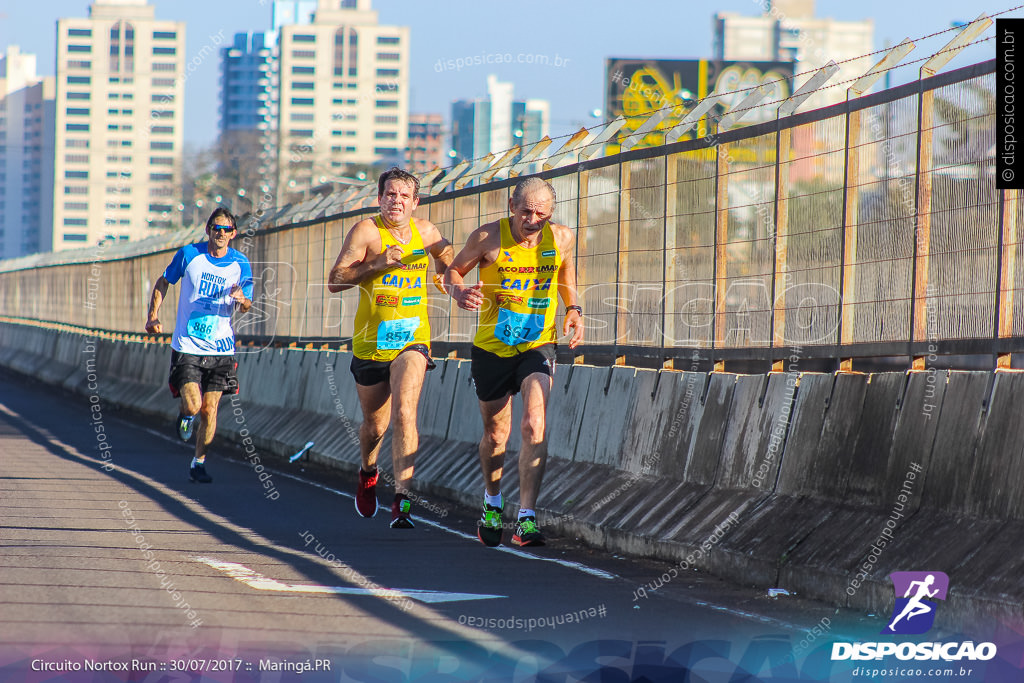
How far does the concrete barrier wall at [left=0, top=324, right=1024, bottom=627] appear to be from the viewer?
7.01 metres

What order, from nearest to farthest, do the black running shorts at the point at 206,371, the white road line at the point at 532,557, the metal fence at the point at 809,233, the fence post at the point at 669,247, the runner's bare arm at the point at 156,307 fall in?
1. the metal fence at the point at 809,233
2. the white road line at the point at 532,557
3. the fence post at the point at 669,247
4. the runner's bare arm at the point at 156,307
5. the black running shorts at the point at 206,371

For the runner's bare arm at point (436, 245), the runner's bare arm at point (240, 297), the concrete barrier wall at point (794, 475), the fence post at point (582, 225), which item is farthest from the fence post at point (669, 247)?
the runner's bare arm at point (240, 297)

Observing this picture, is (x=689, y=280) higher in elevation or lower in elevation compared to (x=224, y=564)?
higher

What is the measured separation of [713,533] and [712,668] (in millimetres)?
3087

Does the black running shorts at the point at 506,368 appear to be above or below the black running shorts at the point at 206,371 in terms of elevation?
above

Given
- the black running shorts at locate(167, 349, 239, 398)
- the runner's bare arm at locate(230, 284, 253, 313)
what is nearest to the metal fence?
the runner's bare arm at locate(230, 284, 253, 313)

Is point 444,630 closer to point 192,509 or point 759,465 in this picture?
point 759,465

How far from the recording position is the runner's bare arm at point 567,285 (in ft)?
31.0

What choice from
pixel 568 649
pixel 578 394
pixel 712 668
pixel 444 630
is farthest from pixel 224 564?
pixel 578 394

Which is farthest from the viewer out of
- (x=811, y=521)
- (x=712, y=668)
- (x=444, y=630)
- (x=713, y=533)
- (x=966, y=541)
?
(x=713, y=533)

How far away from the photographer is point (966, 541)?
22.6 ft

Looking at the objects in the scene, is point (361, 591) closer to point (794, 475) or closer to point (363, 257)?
point (794, 475)

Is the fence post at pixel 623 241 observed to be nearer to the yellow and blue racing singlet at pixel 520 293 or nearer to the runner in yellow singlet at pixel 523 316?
the runner in yellow singlet at pixel 523 316

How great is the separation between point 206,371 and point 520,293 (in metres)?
5.65
